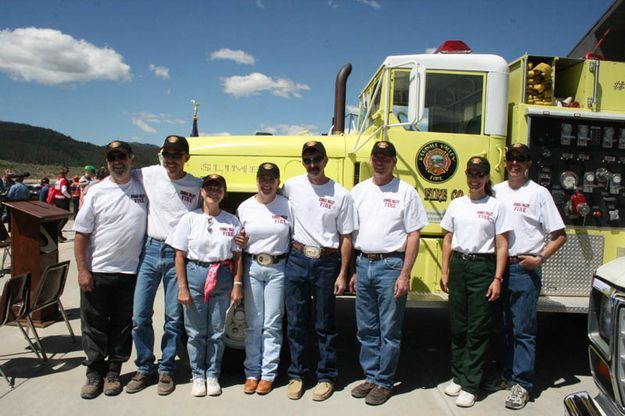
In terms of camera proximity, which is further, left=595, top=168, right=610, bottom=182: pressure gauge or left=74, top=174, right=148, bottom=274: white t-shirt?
left=595, top=168, right=610, bottom=182: pressure gauge

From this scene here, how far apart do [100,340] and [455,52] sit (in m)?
3.85

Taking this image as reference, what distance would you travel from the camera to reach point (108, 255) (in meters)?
3.55

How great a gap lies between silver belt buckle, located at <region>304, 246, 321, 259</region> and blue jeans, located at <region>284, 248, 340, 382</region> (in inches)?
1.1

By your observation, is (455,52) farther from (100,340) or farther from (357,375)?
(100,340)

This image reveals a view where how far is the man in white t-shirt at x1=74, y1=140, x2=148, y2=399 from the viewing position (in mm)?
3527

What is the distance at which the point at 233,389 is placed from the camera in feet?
12.2

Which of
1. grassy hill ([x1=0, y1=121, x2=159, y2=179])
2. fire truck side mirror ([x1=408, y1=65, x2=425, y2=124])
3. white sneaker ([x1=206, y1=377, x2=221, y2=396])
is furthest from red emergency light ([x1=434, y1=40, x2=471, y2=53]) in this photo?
grassy hill ([x1=0, y1=121, x2=159, y2=179])

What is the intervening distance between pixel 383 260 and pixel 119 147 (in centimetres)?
216

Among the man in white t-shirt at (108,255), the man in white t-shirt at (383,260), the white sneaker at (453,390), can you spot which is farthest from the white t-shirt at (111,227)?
the white sneaker at (453,390)

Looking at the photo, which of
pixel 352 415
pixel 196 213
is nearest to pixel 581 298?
pixel 352 415

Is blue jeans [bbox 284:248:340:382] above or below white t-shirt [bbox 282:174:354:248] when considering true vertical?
below

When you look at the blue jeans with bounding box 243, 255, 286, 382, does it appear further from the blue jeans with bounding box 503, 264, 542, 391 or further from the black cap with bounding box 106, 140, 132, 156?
the blue jeans with bounding box 503, 264, 542, 391

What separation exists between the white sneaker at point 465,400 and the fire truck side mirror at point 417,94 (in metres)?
2.12

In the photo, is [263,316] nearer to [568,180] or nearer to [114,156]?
[114,156]
